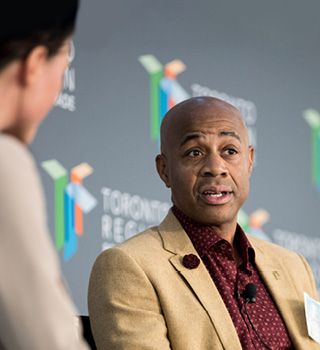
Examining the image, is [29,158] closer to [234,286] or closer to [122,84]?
[234,286]

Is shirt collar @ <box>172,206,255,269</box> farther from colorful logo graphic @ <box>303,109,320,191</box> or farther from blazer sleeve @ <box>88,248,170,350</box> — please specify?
colorful logo graphic @ <box>303,109,320,191</box>

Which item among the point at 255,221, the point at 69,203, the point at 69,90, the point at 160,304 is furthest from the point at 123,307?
the point at 255,221

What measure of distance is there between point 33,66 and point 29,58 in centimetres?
1

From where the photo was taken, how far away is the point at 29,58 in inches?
52.3

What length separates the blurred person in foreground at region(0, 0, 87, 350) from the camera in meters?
1.21

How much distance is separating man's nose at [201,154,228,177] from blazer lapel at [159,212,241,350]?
0.19 meters

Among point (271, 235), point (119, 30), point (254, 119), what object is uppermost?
point (119, 30)

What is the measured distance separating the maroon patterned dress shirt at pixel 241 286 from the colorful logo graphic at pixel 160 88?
5.53 ft

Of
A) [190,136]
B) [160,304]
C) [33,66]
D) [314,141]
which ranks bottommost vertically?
[160,304]

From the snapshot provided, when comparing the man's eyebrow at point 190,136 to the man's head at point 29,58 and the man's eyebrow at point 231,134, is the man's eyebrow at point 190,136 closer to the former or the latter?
the man's eyebrow at point 231,134

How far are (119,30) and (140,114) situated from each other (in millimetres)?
403

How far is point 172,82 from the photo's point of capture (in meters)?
5.22

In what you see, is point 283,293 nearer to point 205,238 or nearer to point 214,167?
point 205,238

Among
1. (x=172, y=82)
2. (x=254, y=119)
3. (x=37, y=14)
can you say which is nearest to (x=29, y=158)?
(x=37, y=14)
